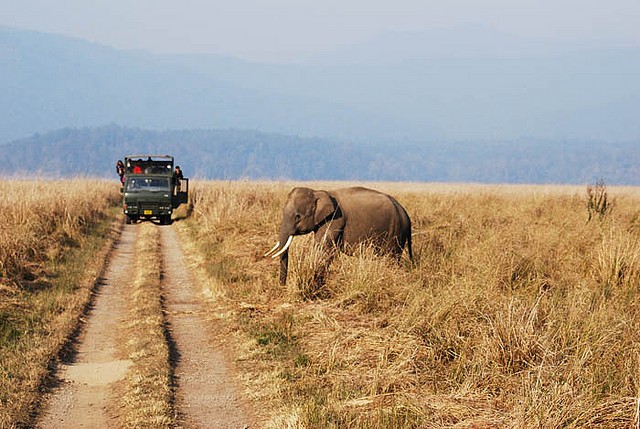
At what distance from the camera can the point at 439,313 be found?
826 centimetres

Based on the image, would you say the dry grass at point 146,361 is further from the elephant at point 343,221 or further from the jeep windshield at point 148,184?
the jeep windshield at point 148,184

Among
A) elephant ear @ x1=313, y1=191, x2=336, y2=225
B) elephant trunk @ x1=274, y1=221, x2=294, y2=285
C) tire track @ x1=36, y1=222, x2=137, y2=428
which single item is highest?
elephant ear @ x1=313, y1=191, x2=336, y2=225

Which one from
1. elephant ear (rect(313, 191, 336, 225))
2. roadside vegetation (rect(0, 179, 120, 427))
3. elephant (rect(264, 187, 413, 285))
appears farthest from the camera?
elephant ear (rect(313, 191, 336, 225))

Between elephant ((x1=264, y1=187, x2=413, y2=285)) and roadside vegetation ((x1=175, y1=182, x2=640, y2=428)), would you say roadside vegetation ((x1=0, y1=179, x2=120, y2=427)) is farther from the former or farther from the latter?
elephant ((x1=264, y1=187, x2=413, y2=285))

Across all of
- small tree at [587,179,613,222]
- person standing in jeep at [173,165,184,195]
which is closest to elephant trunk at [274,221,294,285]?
small tree at [587,179,613,222]

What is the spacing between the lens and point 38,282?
42.0 feet

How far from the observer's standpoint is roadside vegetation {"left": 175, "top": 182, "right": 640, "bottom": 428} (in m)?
6.29

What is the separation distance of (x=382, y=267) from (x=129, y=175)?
61.7 feet

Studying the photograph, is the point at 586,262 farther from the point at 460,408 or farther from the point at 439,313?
the point at 460,408

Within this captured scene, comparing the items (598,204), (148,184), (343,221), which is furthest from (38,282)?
(148,184)

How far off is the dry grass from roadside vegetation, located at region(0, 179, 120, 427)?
0.79 m

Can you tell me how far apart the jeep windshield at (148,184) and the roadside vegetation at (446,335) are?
13.4 meters

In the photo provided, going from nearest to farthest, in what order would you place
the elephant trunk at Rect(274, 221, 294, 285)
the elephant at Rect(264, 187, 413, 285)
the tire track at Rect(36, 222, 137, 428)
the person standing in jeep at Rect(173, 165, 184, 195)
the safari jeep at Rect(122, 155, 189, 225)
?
the tire track at Rect(36, 222, 137, 428), the elephant trunk at Rect(274, 221, 294, 285), the elephant at Rect(264, 187, 413, 285), the safari jeep at Rect(122, 155, 189, 225), the person standing in jeep at Rect(173, 165, 184, 195)

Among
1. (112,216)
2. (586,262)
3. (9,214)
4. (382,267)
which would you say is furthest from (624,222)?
(112,216)
